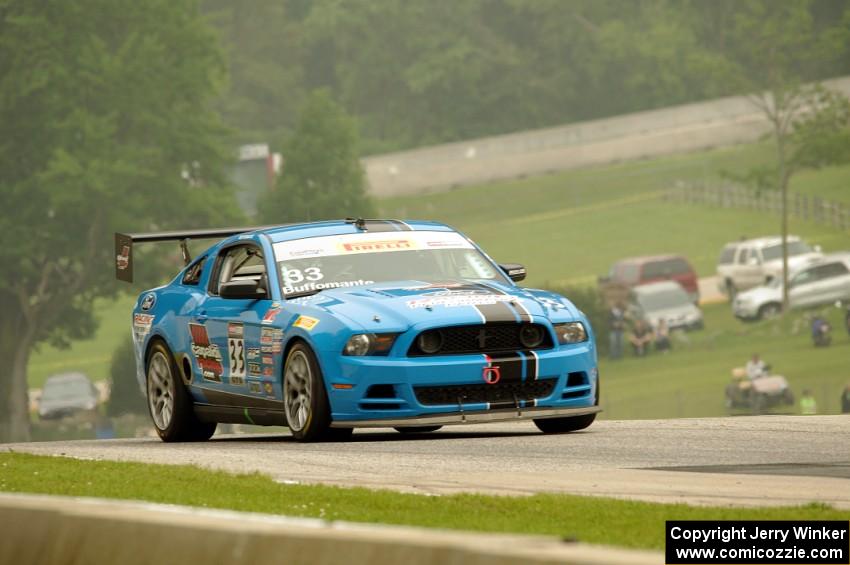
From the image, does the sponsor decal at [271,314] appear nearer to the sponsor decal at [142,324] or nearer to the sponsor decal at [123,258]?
the sponsor decal at [142,324]

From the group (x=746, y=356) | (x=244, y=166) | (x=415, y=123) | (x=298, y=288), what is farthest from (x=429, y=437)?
(x=415, y=123)

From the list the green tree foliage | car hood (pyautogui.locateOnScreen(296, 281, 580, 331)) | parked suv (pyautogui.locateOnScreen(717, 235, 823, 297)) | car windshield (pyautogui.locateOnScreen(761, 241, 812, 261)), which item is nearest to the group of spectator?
parked suv (pyautogui.locateOnScreen(717, 235, 823, 297))

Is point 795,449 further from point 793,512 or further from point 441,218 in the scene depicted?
point 441,218

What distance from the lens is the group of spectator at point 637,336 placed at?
188ft

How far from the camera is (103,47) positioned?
2474 inches

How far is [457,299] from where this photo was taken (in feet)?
43.1

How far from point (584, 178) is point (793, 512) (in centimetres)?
7962

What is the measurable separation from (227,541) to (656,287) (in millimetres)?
55893

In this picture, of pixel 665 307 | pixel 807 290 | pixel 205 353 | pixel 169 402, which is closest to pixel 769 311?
pixel 807 290

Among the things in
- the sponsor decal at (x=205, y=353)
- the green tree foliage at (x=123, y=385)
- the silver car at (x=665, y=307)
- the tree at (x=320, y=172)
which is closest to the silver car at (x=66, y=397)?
the green tree foliage at (x=123, y=385)

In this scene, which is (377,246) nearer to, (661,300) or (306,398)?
(306,398)

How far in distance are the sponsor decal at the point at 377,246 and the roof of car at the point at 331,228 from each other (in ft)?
0.77

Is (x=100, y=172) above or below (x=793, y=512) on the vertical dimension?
above

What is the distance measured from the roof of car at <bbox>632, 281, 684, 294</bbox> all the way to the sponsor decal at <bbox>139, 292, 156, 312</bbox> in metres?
44.6
